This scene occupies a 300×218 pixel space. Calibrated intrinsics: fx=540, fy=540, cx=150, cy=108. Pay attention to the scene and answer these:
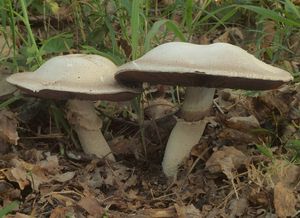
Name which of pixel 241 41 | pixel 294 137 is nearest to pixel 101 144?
pixel 294 137

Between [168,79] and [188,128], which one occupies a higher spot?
[168,79]

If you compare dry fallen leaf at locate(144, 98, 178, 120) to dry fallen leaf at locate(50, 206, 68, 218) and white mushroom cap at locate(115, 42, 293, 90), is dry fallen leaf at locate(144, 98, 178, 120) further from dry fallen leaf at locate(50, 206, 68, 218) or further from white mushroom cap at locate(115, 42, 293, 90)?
dry fallen leaf at locate(50, 206, 68, 218)

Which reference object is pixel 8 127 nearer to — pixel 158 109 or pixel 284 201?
pixel 158 109

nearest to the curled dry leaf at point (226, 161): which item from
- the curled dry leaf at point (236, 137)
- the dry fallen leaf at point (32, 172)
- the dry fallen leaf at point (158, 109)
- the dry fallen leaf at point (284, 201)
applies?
the curled dry leaf at point (236, 137)

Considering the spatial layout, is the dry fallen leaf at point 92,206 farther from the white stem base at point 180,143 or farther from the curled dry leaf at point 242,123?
the curled dry leaf at point 242,123

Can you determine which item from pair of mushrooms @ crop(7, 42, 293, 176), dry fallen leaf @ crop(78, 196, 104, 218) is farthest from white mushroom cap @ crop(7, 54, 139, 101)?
dry fallen leaf @ crop(78, 196, 104, 218)

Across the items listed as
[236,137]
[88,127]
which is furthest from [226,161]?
[88,127]
